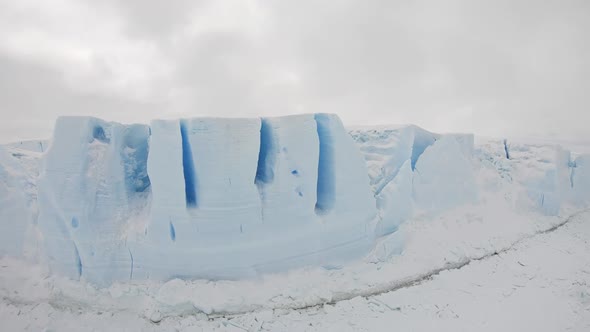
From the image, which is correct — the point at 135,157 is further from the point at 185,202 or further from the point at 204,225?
the point at 204,225

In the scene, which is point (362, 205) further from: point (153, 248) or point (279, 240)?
point (153, 248)

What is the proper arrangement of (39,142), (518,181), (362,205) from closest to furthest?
(362,205)
(39,142)
(518,181)

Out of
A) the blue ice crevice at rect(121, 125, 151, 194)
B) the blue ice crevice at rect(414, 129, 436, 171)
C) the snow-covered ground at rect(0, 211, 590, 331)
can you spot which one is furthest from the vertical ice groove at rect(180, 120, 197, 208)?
the blue ice crevice at rect(414, 129, 436, 171)

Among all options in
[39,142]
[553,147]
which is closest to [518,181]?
[553,147]

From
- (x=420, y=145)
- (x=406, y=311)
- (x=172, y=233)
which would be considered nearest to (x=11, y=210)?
(x=172, y=233)

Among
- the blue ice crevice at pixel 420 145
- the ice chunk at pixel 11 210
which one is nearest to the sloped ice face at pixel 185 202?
the ice chunk at pixel 11 210

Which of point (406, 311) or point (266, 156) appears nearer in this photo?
point (406, 311)
